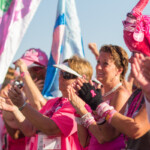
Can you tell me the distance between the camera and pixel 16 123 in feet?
14.4

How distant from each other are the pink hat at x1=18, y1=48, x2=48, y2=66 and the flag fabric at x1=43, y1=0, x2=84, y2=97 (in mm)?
100

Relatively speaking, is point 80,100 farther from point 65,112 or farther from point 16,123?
point 16,123

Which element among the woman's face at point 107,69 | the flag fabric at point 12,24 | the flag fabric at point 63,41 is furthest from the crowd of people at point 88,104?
the flag fabric at point 12,24

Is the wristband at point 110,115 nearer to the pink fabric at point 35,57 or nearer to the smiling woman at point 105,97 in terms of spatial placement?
the smiling woman at point 105,97

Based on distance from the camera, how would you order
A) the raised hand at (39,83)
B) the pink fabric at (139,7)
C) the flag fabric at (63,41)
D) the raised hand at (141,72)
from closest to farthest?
the raised hand at (141,72), the pink fabric at (139,7), the raised hand at (39,83), the flag fabric at (63,41)

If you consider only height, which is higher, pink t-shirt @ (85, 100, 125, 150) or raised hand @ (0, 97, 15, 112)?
raised hand @ (0, 97, 15, 112)

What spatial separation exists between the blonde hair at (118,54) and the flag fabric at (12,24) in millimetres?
1059

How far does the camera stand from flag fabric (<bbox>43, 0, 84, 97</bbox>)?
538cm

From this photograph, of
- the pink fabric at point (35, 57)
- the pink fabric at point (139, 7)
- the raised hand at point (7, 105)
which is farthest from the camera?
the pink fabric at point (35, 57)

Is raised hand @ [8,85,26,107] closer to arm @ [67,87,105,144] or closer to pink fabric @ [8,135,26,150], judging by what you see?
pink fabric @ [8,135,26,150]

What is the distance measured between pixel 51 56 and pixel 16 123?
1.41 metres

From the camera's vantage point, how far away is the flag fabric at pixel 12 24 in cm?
416

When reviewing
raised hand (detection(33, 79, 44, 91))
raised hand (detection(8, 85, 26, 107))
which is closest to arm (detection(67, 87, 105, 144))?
raised hand (detection(8, 85, 26, 107))

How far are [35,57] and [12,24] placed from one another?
3.35 feet
